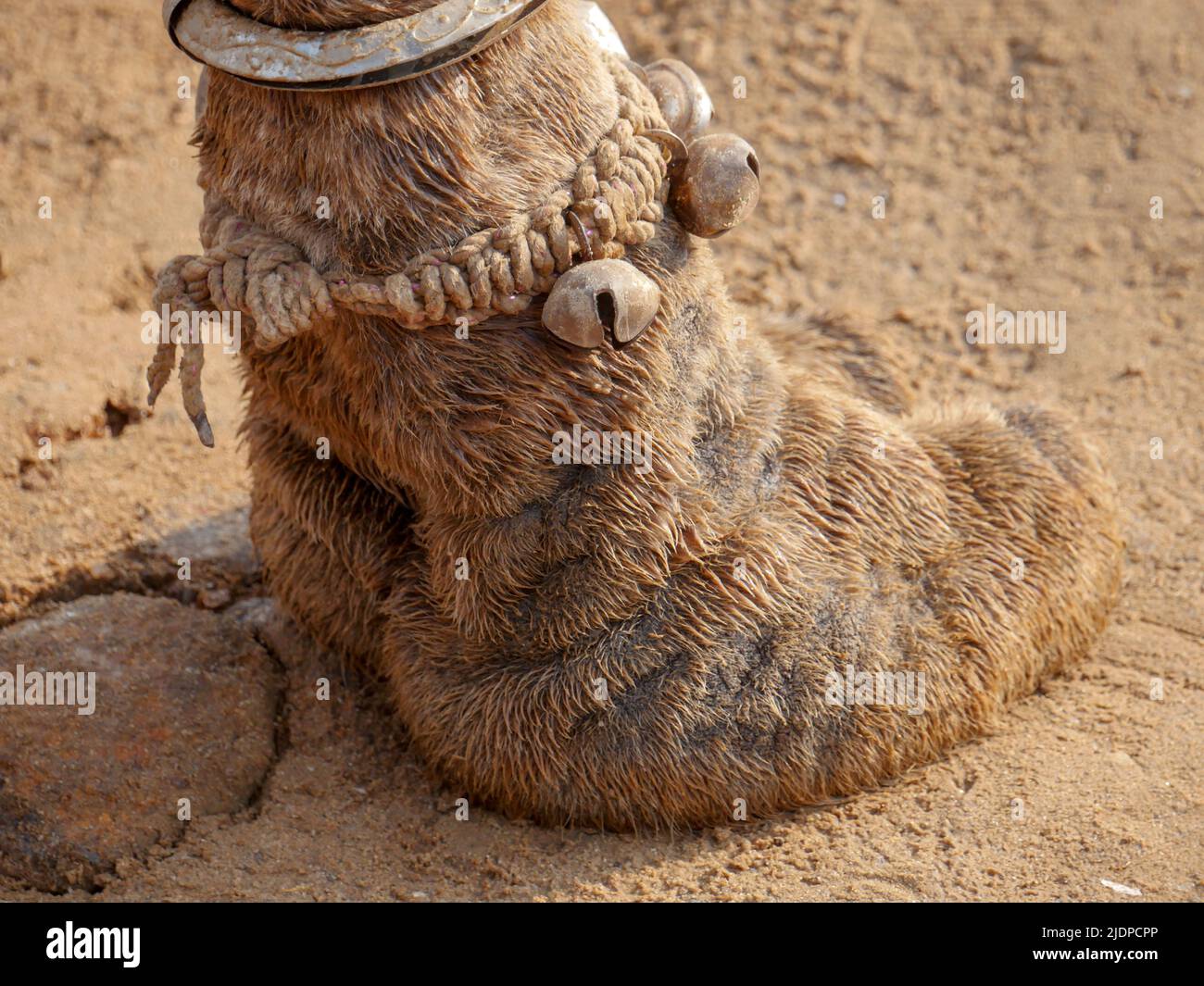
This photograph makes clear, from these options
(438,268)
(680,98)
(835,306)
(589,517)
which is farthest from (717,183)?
(835,306)

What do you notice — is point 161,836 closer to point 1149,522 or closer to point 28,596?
point 28,596

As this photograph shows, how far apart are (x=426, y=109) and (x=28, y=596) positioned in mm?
2324

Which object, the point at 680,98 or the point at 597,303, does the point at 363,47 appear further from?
the point at 680,98

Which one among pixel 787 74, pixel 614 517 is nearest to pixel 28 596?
pixel 614 517

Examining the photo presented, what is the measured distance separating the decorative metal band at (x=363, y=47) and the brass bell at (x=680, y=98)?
0.69 meters

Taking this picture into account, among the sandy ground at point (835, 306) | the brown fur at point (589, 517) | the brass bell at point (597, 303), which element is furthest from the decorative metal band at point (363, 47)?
the sandy ground at point (835, 306)

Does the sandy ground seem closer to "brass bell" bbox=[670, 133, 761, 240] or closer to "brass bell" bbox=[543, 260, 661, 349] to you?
"brass bell" bbox=[543, 260, 661, 349]

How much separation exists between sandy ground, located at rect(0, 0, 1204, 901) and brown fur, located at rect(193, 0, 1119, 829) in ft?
0.67

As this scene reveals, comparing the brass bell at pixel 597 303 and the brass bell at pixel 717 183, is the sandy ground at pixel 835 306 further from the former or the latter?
the brass bell at pixel 717 183

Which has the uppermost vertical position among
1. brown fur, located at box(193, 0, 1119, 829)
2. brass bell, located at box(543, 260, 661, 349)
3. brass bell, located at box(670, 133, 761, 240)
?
brass bell, located at box(670, 133, 761, 240)

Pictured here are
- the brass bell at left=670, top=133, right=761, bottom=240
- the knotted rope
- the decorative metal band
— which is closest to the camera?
the decorative metal band

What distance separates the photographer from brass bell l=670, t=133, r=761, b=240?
129 inches

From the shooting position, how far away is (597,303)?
10.0ft

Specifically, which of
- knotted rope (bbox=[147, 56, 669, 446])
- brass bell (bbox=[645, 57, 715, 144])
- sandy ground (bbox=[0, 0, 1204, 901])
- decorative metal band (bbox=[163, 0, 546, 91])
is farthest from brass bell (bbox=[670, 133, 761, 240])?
sandy ground (bbox=[0, 0, 1204, 901])
